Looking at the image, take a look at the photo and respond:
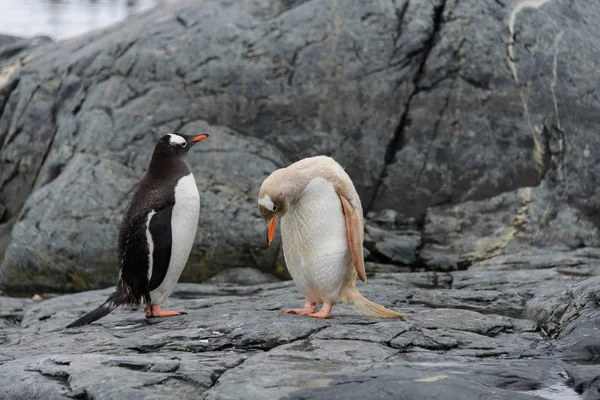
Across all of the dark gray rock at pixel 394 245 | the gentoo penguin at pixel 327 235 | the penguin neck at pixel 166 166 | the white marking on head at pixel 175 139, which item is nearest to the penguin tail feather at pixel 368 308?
the gentoo penguin at pixel 327 235

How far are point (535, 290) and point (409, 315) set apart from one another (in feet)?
3.85

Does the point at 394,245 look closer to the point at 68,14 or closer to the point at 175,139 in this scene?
the point at 175,139

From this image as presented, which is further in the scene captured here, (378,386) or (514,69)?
(514,69)

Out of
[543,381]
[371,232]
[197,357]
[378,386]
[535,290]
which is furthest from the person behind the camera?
[371,232]

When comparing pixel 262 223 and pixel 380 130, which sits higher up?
pixel 380 130

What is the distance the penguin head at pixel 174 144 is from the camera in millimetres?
5246

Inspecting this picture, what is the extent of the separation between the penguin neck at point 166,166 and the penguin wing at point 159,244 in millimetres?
281

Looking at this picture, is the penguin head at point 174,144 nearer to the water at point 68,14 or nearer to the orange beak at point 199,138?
the orange beak at point 199,138

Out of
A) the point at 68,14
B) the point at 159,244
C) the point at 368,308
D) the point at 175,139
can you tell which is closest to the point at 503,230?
the point at 368,308

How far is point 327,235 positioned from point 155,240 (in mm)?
1013

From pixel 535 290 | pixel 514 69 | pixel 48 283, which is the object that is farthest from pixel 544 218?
pixel 48 283

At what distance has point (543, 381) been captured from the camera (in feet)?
11.2

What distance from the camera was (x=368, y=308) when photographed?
179 inches

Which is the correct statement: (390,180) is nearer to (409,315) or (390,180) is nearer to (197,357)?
(409,315)
